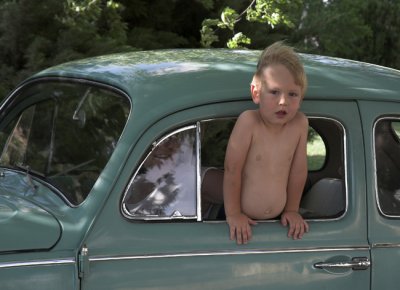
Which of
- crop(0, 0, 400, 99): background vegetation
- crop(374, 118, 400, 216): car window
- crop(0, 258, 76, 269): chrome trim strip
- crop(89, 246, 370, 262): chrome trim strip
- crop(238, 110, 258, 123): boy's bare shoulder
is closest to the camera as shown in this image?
crop(0, 258, 76, 269): chrome trim strip

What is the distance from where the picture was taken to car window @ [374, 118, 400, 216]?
9.93ft

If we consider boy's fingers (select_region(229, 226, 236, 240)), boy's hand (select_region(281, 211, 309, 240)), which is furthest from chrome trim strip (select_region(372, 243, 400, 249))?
boy's fingers (select_region(229, 226, 236, 240))

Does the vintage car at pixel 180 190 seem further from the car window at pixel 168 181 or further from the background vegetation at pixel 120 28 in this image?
the background vegetation at pixel 120 28

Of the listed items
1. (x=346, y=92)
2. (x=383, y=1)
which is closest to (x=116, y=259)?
(x=346, y=92)

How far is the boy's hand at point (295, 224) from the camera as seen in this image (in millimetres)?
2805

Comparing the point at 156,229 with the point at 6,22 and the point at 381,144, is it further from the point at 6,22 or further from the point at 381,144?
the point at 6,22

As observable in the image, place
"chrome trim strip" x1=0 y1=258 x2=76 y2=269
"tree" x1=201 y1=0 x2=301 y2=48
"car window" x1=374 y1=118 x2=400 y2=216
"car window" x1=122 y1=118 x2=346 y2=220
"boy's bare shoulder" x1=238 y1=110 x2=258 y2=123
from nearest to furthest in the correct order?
1. "chrome trim strip" x1=0 y1=258 x2=76 y2=269
2. "car window" x1=122 y1=118 x2=346 y2=220
3. "boy's bare shoulder" x1=238 y1=110 x2=258 y2=123
4. "car window" x1=374 y1=118 x2=400 y2=216
5. "tree" x1=201 y1=0 x2=301 y2=48

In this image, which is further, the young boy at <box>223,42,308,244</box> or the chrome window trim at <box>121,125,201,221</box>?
the young boy at <box>223,42,308,244</box>

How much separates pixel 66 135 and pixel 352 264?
1.38 m

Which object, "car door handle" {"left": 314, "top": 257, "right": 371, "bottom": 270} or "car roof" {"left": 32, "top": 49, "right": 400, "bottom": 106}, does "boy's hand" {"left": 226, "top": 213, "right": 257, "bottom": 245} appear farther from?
"car roof" {"left": 32, "top": 49, "right": 400, "bottom": 106}

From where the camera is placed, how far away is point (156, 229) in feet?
8.71

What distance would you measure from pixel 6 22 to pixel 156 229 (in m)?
4.53

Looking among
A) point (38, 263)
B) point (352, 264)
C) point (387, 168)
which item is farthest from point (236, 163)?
point (38, 263)

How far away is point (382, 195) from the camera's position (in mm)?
3027
